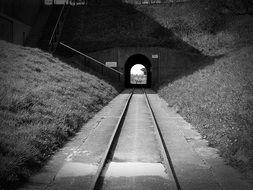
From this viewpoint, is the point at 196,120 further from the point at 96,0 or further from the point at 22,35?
the point at 96,0

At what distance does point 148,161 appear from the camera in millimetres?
6090

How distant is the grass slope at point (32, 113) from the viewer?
5.40 metres

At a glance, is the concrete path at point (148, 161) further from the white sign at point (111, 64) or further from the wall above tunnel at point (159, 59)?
the white sign at point (111, 64)

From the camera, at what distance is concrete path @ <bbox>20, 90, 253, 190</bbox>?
4871 millimetres

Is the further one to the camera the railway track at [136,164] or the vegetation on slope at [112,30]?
the vegetation on slope at [112,30]

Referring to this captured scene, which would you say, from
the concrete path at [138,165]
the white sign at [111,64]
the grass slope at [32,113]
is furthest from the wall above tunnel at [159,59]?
the concrete path at [138,165]

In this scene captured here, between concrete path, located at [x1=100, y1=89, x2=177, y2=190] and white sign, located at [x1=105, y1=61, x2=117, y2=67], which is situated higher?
white sign, located at [x1=105, y1=61, x2=117, y2=67]

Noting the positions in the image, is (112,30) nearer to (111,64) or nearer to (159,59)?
(111,64)

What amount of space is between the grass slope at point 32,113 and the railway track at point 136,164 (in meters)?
1.41

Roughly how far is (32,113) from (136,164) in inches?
168

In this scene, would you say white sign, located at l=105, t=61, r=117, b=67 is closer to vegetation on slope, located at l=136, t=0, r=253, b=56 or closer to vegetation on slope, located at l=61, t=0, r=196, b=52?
vegetation on slope, located at l=61, t=0, r=196, b=52

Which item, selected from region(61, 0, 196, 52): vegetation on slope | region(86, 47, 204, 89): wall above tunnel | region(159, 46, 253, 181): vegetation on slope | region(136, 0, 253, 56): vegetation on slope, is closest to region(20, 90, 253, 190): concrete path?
region(159, 46, 253, 181): vegetation on slope

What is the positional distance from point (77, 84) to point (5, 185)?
11783 millimetres

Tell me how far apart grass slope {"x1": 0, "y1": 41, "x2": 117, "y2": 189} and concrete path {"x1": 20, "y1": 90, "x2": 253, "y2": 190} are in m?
0.34
